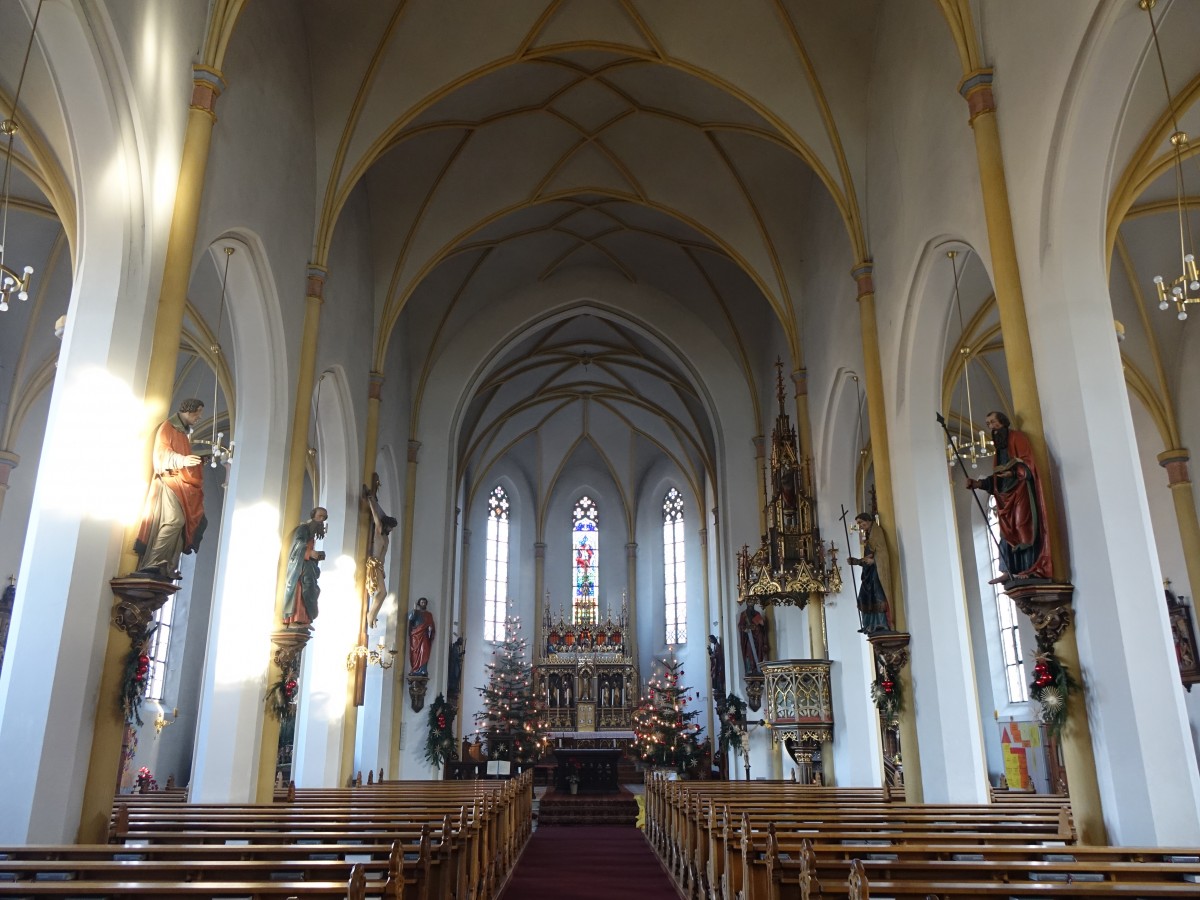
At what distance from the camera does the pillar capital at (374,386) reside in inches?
662

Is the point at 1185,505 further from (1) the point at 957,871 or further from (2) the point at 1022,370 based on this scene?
(1) the point at 957,871

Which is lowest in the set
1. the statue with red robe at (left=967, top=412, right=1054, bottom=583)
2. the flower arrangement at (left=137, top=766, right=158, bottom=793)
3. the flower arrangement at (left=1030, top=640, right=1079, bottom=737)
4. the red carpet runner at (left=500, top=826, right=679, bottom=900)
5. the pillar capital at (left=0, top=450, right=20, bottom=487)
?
the red carpet runner at (left=500, top=826, right=679, bottom=900)

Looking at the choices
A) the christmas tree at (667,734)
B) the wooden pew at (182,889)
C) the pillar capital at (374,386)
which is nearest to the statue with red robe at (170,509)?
the wooden pew at (182,889)

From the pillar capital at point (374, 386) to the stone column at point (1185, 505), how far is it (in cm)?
1288

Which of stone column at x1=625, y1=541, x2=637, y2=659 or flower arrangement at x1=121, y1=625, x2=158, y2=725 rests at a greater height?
stone column at x1=625, y1=541, x2=637, y2=659

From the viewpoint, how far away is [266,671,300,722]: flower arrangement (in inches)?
436

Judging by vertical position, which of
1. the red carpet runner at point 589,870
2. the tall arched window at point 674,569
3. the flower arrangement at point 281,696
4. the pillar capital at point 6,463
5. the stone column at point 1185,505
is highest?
the tall arched window at point 674,569

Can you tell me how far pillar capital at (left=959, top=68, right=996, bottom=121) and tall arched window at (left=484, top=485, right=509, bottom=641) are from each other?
23355mm

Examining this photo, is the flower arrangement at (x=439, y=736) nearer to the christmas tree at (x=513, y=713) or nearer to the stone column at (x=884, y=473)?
the christmas tree at (x=513, y=713)

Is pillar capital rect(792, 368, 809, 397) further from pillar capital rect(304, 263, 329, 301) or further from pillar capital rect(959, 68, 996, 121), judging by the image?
pillar capital rect(304, 263, 329, 301)

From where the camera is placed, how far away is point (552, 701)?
92.1 feet

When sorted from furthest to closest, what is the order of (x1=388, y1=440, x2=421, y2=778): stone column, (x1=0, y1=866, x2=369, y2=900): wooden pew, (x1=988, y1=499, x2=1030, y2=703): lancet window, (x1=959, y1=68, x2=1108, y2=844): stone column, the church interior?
(x1=988, y1=499, x2=1030, y2=703): lancet window → (x1=388, y1=440, x2=421, y2=778): stone column → the church interior → (x1=959, y1=68, x2=1108, y2=844): stone column → (x1=0, y1=866, x2=369, y2=900): wooden pew

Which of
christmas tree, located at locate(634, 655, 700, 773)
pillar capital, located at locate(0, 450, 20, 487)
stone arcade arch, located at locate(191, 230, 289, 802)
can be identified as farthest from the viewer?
christmas tree, located at locate(634, 655, 700, 773)

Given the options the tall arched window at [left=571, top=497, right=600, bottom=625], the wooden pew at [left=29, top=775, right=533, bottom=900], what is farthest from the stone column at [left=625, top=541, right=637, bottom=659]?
the wooden pew at [left=29, top=775, right=533, bottom=900]
